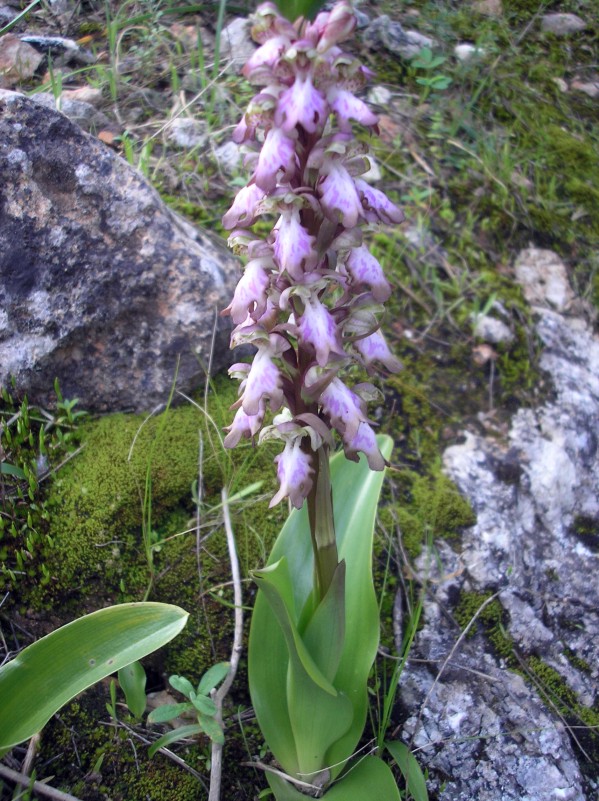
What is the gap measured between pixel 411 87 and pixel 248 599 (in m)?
2.96

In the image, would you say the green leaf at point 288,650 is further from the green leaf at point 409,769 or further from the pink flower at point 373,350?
the pink flower at point 373,350

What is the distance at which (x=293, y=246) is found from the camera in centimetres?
129

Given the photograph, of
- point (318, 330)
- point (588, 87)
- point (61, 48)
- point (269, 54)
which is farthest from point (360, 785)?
point (588, 87)

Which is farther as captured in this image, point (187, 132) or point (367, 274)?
point (187, 132)

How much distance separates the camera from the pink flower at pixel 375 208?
53.2 inches

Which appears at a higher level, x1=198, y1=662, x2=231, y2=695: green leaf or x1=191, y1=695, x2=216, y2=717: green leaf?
x1=191, y1=695, x2=216, y2=717: green leaf

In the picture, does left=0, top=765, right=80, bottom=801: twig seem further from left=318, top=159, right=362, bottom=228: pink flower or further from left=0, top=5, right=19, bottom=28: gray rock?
left=0, top=5, right=19, bottom=28: gray rock

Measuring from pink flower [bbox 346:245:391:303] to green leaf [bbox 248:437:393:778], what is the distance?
27.1 inches

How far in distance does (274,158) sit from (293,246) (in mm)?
168

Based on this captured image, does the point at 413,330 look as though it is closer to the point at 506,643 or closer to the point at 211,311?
the point at 211,311

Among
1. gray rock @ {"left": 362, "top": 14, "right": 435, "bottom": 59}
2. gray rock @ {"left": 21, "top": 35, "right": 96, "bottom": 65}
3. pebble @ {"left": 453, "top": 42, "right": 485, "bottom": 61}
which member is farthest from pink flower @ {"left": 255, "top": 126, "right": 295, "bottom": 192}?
pebble @ {"left": 453, "top": 42, "right": 485, "bottom": 61}

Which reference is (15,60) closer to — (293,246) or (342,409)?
(293,246)

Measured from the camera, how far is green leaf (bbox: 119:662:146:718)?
5.48 feet

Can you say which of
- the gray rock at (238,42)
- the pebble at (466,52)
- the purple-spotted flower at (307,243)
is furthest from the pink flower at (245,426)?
the pebble at (466,52)
